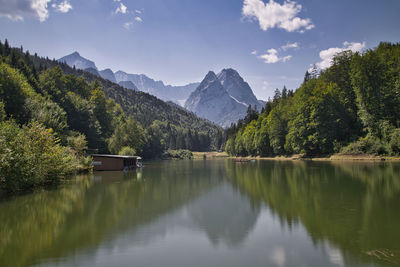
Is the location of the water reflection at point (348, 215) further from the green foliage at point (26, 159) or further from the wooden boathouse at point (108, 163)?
the wooden boathouse at point (108, 163)

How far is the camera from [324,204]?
18.3 meters

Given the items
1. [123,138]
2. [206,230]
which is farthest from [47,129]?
[123,138]

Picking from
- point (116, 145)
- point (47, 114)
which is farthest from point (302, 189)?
point (116, 145)

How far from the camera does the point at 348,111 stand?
7419cm

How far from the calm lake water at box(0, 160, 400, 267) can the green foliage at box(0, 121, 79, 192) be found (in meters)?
2.03

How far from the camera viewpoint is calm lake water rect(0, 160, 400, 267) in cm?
1002

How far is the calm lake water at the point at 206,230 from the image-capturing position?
10.0 metres

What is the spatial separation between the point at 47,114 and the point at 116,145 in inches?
1185

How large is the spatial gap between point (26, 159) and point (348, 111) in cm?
7382

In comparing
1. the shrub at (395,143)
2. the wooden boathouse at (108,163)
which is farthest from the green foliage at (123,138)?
the shrub at (395,143)

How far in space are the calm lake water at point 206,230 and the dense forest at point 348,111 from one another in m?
45.2

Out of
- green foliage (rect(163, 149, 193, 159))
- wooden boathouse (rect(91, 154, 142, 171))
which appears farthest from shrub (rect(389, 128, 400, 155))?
green foliage (rect(163, 149, 193, 159))

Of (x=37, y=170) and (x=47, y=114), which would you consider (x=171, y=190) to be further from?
(x=47, y=114)

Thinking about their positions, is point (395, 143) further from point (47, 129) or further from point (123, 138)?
point (123, 138)
